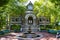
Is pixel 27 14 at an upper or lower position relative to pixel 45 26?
upper

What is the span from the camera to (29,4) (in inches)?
1650

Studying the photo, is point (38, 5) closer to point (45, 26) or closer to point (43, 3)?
point (43, 3)

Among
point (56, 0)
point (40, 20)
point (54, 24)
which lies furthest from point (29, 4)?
point (56, 0)

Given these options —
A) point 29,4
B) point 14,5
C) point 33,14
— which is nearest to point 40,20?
point 33,14

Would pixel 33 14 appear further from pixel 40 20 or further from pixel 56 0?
pixel 56 0

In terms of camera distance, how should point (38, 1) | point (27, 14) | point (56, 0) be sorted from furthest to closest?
point (27, 14), point (38, 1), point (56, 0)

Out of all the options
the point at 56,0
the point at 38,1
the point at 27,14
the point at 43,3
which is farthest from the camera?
the point at 27,14

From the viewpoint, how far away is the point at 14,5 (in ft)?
109

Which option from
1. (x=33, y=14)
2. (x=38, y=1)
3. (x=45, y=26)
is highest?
(x=38, y=1)

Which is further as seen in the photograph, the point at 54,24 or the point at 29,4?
the point at 29,4

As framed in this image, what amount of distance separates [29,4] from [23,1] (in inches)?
235

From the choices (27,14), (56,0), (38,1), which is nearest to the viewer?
(56,0)

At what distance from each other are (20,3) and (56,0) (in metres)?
21.8

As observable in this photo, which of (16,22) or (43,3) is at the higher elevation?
(43,3)
